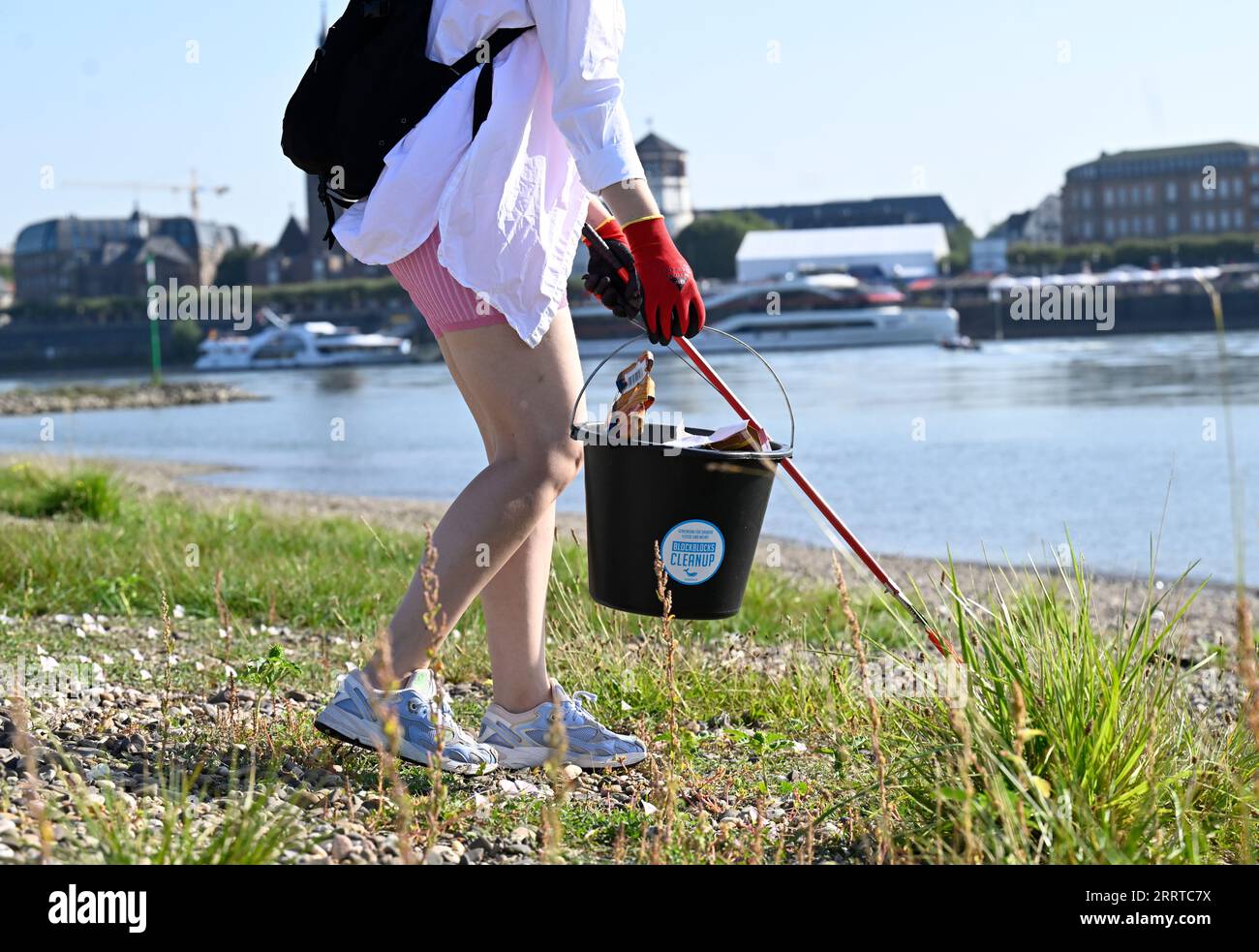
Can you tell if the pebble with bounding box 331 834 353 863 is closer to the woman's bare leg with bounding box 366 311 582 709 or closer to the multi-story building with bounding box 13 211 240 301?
the woman's bare leg with bounding box 366 311 582 709

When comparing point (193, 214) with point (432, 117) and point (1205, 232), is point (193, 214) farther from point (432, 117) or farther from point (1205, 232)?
point (432, 117)

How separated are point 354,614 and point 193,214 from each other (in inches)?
4744

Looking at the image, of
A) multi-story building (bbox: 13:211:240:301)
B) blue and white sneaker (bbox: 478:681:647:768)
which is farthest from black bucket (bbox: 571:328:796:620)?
multi-story building (bbox: 13:211:240:301)

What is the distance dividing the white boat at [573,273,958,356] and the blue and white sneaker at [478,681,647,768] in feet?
191

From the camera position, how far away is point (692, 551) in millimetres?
2477

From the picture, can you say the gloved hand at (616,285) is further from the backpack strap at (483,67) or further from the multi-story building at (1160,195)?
the multi-story building at (1160,195)

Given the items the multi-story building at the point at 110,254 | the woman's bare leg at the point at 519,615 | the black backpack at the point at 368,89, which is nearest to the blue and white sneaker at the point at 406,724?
the woman's bare leg at the point at 519,615

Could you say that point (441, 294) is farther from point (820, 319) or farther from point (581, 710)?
point (820, 319)

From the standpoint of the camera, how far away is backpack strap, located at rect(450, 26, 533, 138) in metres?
2.26

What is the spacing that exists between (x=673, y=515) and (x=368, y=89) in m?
0.87

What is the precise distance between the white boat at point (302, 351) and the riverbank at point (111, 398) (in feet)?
69.8
